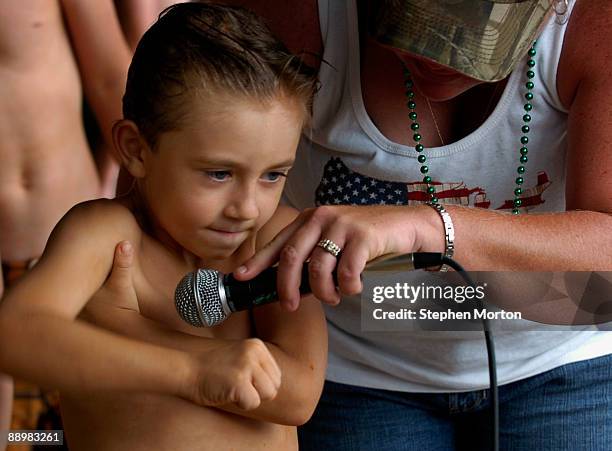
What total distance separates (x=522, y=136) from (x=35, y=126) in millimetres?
920

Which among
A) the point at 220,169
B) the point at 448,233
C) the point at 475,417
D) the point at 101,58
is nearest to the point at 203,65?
the point at 220,169

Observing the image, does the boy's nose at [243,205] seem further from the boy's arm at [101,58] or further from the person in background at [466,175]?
the boy's arm at [101,58]

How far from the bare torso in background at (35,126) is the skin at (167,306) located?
2.11ft

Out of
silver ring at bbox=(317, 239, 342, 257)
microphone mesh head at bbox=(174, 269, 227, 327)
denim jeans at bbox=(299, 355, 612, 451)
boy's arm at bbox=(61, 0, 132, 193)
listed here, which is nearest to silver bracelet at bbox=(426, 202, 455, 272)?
silver ring at bbox=(317, 239, 342, 257)

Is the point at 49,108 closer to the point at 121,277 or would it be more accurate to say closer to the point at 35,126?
the point at 35,126

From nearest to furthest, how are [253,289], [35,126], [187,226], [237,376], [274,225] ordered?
1. [237,376]
2. [253,289]
3. [187,226]
4. [274,225]
5. [35,126]

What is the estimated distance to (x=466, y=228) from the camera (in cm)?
119

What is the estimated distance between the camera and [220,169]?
115 centimetres

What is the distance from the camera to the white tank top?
142cm

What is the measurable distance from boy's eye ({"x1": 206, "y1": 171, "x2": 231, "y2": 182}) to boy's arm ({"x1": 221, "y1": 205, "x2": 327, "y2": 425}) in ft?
0.48

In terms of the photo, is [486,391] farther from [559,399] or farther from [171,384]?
[171,384]

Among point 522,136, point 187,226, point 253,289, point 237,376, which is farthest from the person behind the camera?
point 522,136

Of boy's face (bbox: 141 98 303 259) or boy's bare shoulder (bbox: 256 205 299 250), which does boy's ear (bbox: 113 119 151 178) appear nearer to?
boy's face (bbox: 141 98 303 259)

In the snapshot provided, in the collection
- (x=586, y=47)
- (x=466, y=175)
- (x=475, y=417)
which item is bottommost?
(x=475, y=417)
